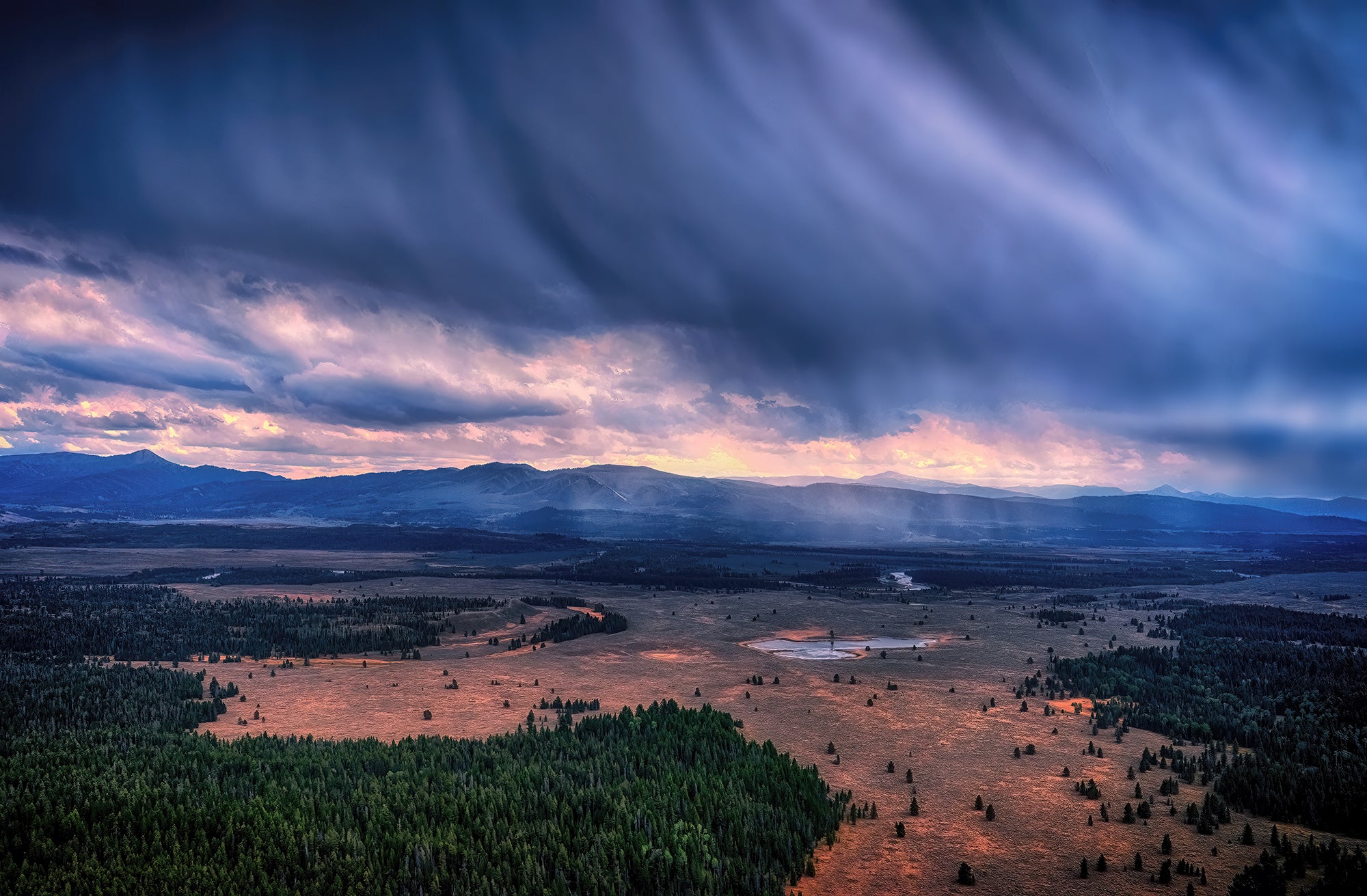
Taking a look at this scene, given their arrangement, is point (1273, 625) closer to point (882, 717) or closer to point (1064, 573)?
point (882, 717)

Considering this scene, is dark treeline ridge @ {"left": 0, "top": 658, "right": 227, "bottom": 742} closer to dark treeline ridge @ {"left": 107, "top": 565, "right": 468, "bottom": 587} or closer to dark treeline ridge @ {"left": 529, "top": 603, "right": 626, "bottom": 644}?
dark treeline ridge @ {"left": 529, "top": 603, "right": 626, "bottom": 644}

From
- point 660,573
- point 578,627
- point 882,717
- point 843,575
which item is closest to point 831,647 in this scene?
point 882,717

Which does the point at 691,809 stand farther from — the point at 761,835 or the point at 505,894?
the point at 505,894

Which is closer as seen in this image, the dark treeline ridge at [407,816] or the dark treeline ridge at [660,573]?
the dark treeline ridge at [407,816]

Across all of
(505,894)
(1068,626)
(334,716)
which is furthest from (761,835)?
(1068,626)

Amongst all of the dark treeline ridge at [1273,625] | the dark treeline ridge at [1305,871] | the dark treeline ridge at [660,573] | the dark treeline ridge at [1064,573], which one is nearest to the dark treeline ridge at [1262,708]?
the dark treeline ridge at [1273,625]

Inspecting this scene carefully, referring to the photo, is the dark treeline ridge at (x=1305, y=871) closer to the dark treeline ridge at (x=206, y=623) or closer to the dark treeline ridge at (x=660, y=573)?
the dark treeline ridge at (x=206, y=623)

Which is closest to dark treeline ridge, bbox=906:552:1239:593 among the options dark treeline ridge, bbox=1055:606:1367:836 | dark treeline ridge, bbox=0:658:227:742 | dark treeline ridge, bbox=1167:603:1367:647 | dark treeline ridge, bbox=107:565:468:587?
dark treeline ridge, bbox=1167:603:1367:647
